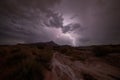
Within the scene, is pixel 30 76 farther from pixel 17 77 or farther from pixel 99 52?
pixel 99 52

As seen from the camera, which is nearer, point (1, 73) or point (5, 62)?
point (1, 73)

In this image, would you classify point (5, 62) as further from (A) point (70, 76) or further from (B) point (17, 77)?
(A) point (70, 76)

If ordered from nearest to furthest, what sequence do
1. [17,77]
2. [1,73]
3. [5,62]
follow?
[17,77] < [1,73] < [5,62]

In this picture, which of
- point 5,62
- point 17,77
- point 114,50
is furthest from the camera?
point 114,50

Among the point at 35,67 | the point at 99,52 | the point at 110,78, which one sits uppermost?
the point at 99,52

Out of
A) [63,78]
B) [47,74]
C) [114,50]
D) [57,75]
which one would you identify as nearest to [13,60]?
[47,74]

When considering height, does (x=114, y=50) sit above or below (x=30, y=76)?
above

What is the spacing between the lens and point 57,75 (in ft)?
16.3

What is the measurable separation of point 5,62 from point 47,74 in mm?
2828

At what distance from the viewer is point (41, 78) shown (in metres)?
4.29

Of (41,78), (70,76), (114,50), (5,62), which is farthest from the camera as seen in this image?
(114,50)

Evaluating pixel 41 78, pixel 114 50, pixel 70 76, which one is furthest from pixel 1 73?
pixel 114 50

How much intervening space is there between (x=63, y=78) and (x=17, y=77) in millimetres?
2191

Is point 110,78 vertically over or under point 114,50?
under
